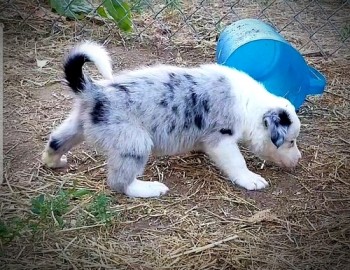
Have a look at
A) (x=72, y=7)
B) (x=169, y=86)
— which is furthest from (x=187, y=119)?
(x=72, y=7)

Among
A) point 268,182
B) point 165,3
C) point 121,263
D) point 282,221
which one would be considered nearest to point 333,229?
point 282,221

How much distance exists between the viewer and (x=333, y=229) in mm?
3213

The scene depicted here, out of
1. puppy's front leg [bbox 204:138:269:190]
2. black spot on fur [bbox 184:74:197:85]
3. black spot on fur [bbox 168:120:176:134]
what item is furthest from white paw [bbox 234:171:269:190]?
black spot on fur [bbox 184:74:197:85]

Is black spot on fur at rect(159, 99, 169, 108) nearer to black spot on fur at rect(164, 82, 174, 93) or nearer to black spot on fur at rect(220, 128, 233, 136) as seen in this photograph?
black spot on fur at rect(164, 82, 174, 93)

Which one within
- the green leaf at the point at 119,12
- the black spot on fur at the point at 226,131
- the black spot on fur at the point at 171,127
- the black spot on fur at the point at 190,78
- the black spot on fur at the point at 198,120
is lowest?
the green leaf at the point at 119,12

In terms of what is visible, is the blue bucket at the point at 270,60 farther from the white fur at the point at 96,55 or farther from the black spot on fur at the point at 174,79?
the white fur at the point at 96,55

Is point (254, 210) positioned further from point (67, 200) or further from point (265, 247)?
point (67, 200)

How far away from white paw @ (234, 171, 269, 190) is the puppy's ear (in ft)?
0.69

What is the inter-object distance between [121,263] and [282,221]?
872 millimetres

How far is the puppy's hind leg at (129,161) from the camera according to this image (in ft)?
10.9

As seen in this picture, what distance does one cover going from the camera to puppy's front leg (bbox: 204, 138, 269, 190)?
3598mm

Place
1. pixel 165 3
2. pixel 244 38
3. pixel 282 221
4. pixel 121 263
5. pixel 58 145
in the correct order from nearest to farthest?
pixel 121 263 < pixel 282 221 < pixel 58 145 < pixel 244 38 < pixel 165 3

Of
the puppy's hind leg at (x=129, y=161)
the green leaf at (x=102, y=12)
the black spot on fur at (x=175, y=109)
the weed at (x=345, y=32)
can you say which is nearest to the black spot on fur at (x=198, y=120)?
the black spot on fur at (x=175, y=109)

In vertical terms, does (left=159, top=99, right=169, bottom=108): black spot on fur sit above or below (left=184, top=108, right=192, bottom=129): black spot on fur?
above
